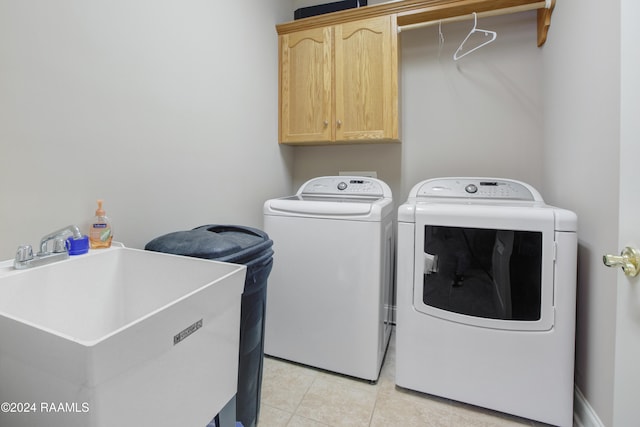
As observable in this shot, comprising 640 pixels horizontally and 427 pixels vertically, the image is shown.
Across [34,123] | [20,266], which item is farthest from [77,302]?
[34,123]

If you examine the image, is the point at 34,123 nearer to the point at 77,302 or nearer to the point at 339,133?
the point at 77,302

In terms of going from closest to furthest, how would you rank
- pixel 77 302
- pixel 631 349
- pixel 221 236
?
pixel 631 349 < pixel 77 302 < pixel 221 236

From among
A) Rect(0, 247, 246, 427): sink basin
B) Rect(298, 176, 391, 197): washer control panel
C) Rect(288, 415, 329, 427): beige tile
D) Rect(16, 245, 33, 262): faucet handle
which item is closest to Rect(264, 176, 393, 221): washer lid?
Rect(298, 176, 391, 197): washer control panel

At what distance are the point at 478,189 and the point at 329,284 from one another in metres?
1.04

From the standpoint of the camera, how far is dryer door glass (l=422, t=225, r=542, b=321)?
130cm

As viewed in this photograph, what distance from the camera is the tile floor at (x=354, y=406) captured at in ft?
4.46

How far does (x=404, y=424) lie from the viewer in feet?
4.42

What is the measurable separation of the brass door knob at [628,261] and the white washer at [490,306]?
0.57 m

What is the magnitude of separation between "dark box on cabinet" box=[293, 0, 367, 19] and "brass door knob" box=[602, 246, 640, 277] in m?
2.00

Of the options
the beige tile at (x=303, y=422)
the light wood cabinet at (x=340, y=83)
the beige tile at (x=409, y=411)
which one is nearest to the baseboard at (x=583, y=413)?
the beige tile at (x=409, y=411)

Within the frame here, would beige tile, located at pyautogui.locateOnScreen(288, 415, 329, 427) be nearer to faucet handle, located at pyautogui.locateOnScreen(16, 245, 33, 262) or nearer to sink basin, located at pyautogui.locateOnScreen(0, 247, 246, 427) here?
sink basin, located at pyautogui.locateOnScreen(0, 247, 246, 427)

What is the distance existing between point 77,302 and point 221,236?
440 mm

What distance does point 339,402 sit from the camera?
1.48m

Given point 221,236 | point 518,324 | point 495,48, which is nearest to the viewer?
point 221,236
